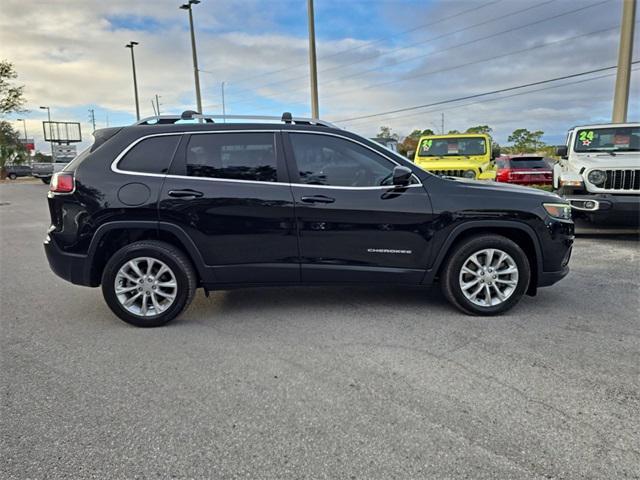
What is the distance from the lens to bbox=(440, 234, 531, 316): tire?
4199mm

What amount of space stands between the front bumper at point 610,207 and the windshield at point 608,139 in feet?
4.62

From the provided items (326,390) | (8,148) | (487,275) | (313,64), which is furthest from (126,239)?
(8,148)

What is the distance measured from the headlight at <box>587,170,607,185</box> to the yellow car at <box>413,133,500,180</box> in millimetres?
3612

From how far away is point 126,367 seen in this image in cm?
337

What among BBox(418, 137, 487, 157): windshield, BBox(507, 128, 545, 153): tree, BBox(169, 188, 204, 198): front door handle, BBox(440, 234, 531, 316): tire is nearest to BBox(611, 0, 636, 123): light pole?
BBox(418, 137, 487, 157): windshield

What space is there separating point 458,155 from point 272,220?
9192 millimetres

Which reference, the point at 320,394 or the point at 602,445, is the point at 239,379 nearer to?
the point at 320,394

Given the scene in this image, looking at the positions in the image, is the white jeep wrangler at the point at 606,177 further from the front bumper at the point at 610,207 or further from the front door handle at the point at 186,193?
the front door handle at the point at 186,193

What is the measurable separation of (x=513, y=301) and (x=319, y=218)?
1972mm

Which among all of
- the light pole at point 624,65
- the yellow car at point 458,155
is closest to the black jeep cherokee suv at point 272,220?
the yellow car at point 458,155

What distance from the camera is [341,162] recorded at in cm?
420

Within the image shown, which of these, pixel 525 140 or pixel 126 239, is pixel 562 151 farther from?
pixel 525 140

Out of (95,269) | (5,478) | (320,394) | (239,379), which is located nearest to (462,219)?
(320,394)

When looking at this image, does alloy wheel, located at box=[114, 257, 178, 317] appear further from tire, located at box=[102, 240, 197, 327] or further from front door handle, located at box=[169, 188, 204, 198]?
front door handle, located at box=[169, 188, 204, 198]
